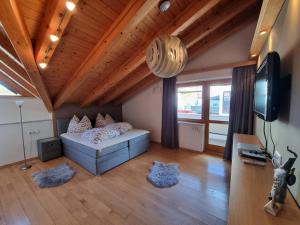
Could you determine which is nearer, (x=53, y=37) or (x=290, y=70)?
(x=290, y=70)

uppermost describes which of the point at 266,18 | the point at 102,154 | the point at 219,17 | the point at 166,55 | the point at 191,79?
the point at 219,17

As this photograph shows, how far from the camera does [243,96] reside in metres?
2.97

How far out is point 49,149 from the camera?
3.41 m

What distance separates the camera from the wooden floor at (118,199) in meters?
1.75

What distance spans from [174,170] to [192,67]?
2603mm

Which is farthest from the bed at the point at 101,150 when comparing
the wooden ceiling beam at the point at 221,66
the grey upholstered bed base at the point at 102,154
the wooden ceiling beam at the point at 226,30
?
the wooden ceiling beam at the point at 226,30

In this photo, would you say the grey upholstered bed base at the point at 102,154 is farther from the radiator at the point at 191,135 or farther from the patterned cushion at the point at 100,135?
the radiator at the point at 191,135

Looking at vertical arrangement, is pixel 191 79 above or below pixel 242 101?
above

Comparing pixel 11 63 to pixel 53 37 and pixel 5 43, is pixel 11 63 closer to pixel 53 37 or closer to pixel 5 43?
pixel 5 43

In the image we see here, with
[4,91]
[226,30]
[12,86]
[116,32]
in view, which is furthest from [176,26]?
[4,91]

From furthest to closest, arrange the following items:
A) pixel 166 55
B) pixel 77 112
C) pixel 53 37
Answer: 1. pixel 77 112
2. pixel 53 37
3. pixel 166 55

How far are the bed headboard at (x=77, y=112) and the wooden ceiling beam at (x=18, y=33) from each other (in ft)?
5.67

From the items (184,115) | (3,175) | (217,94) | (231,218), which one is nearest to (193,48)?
(217,94)

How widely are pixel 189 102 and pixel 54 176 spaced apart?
3630 mm
